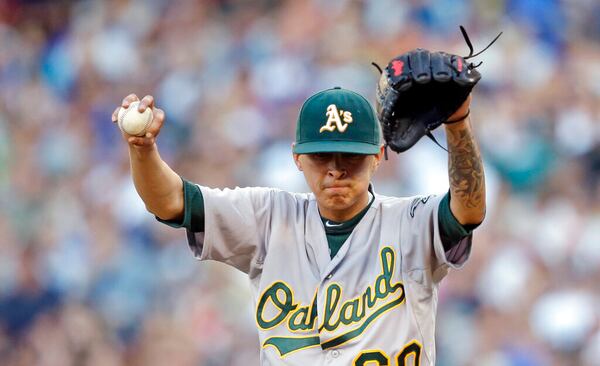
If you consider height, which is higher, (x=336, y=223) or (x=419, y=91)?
(x=419, y=91)

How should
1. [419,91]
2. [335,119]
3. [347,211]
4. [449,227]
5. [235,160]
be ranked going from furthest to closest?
[235,160]
[347,211]
[335,119]
[449,227]
[419,91]

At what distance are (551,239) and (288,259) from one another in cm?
369

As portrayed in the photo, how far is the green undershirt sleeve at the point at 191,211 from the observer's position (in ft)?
12.1

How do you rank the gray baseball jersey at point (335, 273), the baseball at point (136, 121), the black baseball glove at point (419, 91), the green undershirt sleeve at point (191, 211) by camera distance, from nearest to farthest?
1. the black baseball glove at point (419, 91)
2. the baseball at point (136, 121)
3. the gray baseball jersey at point (335, 273)
4. the green undershirt sleeve at point (191, 211)

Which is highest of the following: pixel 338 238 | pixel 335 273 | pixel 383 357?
pixel 338 238

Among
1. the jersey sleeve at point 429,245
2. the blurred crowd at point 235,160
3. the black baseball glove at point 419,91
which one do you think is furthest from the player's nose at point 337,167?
the blurred crowd at point 235,160

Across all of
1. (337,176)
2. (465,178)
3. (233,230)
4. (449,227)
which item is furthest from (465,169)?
(233,230)

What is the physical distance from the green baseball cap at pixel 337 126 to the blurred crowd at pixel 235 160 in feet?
11.2

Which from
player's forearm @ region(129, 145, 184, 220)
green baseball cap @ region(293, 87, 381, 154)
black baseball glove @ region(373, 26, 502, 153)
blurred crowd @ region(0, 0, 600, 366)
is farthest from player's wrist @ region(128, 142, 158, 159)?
blurred crowd @ region(0, 0, 600, 366)

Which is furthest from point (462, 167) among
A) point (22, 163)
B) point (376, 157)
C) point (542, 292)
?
point (22, 163)

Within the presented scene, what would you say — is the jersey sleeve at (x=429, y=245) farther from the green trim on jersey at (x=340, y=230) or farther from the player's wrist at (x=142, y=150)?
the player's wrist at (x=142, y=150)

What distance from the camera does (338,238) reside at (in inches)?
149

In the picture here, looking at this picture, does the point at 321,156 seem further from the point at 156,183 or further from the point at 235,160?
the point at 235,160

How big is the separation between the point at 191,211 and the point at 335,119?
0.52m
